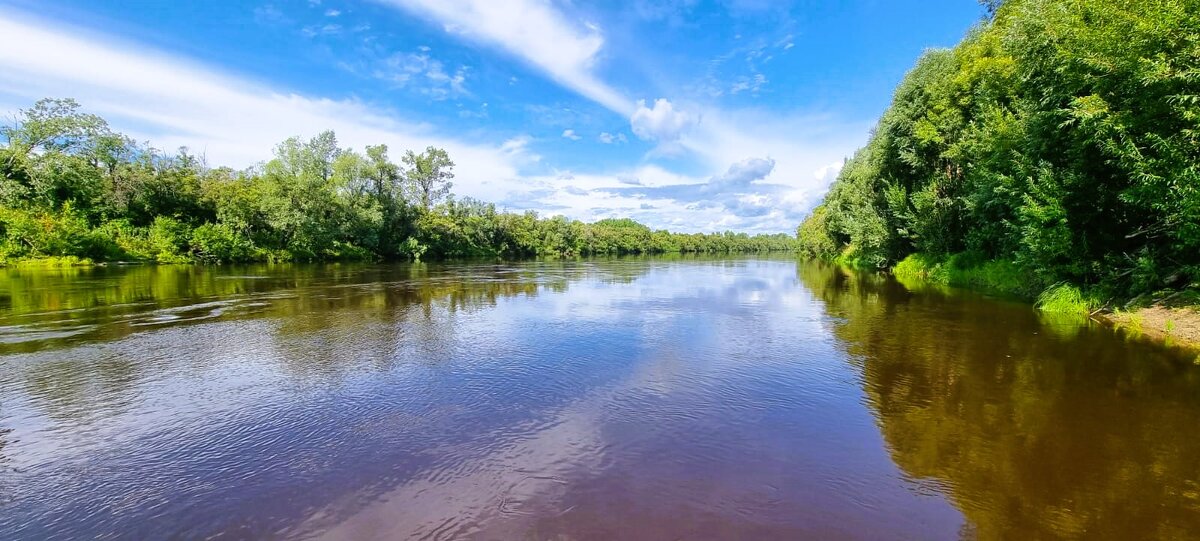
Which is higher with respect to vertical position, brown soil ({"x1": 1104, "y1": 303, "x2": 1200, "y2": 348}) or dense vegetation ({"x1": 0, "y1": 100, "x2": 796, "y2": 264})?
dense vegetation ({"x1": 0, "y1": 100, "x2": 796, "y2": 264})

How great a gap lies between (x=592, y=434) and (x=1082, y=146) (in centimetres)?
1676

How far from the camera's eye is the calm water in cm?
472

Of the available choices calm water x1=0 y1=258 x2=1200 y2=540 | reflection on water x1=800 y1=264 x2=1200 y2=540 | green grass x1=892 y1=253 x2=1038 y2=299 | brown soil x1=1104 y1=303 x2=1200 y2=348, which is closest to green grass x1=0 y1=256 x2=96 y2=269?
calm water x1=0 y1=258 x2=1200 y2=540

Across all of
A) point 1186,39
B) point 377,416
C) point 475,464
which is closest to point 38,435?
point 377,416

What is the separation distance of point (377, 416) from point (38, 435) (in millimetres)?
4202

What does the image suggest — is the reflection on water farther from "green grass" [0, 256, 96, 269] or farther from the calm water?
"green grass" [0, 256, 96, 269]

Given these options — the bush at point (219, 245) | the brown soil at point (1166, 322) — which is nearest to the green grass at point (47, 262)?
the bush at point (219, 245)

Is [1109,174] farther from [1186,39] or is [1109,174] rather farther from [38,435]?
[38,435]

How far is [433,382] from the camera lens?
9188mm

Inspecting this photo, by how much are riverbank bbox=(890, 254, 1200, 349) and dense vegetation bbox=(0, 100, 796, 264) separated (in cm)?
6207

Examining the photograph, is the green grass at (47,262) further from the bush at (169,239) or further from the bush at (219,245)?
the bush at (219,245)

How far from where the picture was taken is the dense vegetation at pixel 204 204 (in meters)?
43.6

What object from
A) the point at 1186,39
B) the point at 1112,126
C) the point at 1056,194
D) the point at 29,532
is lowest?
the point at 29,532

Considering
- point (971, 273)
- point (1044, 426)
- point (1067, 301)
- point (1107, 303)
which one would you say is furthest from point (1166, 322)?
point (971, 273)
